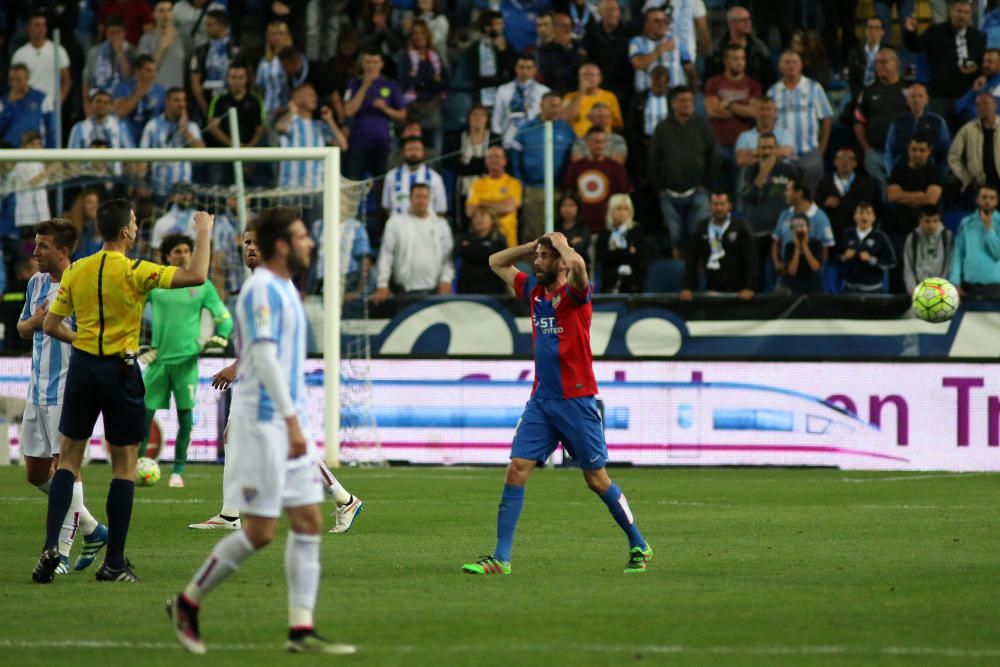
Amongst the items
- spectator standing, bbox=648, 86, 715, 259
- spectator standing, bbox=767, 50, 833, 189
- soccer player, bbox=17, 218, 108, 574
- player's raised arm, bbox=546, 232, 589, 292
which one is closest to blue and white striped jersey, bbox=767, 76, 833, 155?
spectator standing, bbox=767, 50, 833, 189

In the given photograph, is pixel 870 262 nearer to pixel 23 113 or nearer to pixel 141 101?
pixel 141 101

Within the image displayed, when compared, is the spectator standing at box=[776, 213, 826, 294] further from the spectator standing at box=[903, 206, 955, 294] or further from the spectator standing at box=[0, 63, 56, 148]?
the spectator standing at box=[0, 63, 56, 148]

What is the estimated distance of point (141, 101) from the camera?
78.3 ft

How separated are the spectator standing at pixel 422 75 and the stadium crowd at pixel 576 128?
33 millimetres

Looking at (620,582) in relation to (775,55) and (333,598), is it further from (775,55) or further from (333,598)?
(775,55)

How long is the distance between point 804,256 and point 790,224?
0.45 m

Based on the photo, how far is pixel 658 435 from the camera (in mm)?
19516

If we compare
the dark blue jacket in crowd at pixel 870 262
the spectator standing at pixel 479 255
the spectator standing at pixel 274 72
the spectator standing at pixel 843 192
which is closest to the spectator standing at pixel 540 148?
the spectator standing at pixel 479 255

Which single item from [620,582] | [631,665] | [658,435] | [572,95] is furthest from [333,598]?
[572,95]

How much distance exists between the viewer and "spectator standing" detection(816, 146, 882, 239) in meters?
20.7

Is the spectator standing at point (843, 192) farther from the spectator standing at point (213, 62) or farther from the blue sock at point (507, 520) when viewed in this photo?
the blue sock at point (507, 520)

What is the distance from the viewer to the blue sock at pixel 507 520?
33.2ft

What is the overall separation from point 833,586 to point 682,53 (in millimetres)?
14343

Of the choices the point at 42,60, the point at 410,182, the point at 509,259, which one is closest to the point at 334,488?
the point at 509,259
